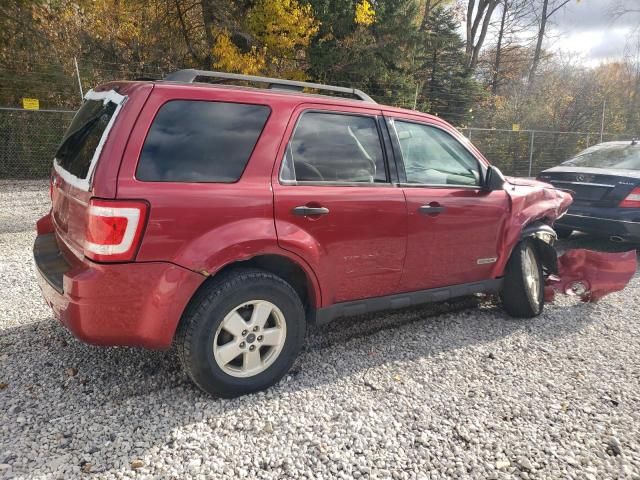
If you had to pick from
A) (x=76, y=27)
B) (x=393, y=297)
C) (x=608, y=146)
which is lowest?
(x=393, y=297)

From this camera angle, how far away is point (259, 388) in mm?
2947

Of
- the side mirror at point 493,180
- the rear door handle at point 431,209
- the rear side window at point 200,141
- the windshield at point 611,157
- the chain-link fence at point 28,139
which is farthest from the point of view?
the chain-link fence at point 28,139

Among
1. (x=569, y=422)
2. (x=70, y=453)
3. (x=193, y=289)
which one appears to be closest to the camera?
(x=70, y=453)

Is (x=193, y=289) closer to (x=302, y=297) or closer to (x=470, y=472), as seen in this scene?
(x=302, y=297)

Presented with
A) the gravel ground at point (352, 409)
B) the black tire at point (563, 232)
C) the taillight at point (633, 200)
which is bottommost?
the gravel ground at point (352, 409)

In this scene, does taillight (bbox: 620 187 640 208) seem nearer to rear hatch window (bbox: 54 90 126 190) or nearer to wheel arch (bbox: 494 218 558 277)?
wheel arch (bbox: 494 218 558 277)

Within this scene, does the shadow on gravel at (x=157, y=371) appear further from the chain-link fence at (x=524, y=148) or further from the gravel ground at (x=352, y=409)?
the chain-link fence at (x=524, y=148)

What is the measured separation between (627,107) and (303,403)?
25490 millimetres

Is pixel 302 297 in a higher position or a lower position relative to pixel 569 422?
higher

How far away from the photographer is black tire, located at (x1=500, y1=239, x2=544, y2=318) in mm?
4172

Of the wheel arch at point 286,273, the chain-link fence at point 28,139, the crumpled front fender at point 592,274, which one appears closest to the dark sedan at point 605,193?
the crumpled front fender at point 592,274

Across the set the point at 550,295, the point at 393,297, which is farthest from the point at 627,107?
the point at 393,297

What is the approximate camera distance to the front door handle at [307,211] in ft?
9.48

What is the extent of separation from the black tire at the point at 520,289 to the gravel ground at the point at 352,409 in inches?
→ 8.7
